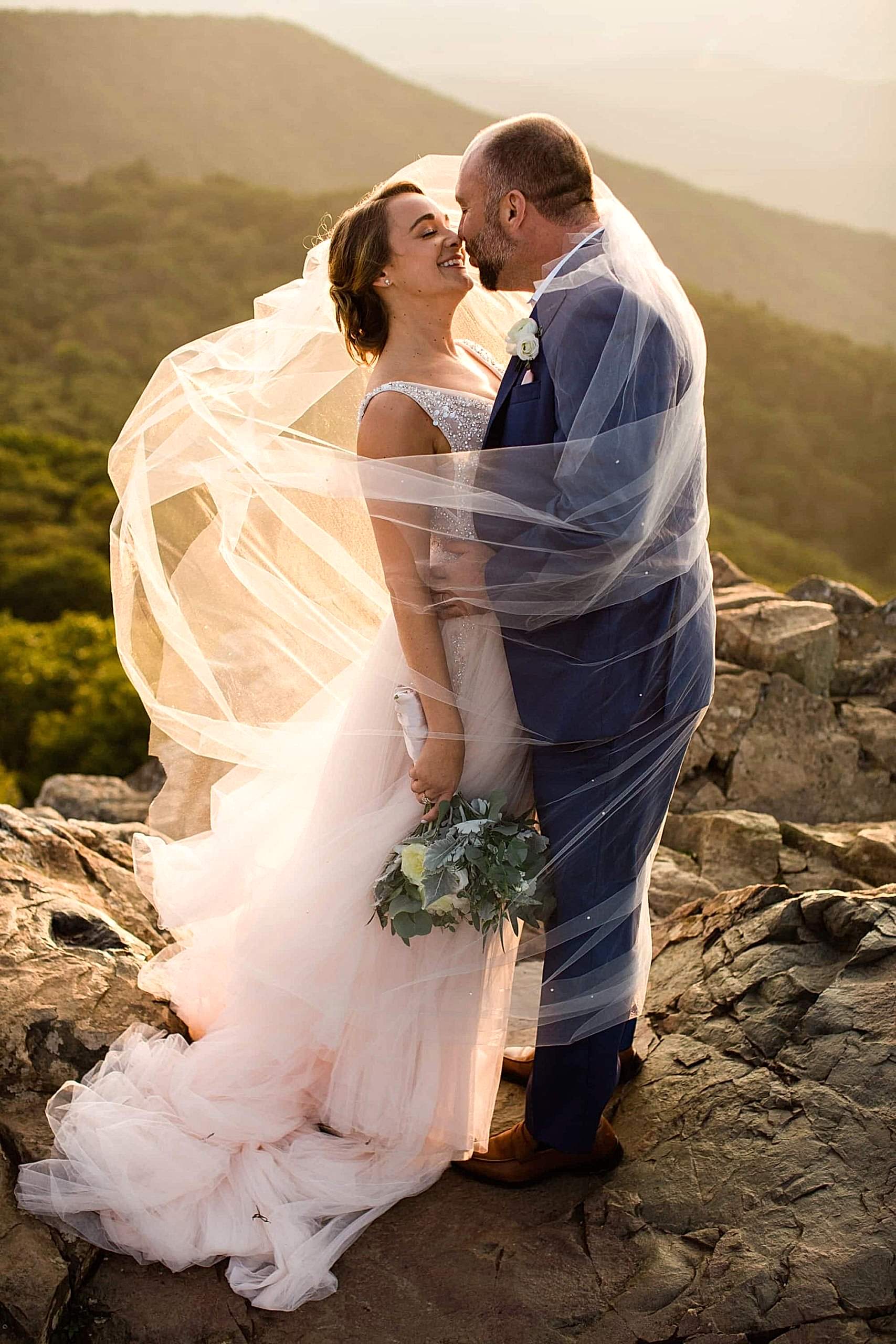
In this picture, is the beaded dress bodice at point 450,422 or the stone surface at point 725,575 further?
the stone surface at point 725,575

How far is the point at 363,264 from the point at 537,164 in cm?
48

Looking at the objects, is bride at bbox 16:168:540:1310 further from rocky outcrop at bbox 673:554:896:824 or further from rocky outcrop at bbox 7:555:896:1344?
rocky outcrop at bbox 673:554:896:824

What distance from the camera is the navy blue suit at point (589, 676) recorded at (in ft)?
7.55

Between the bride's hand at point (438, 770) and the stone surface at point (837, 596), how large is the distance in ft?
12.6

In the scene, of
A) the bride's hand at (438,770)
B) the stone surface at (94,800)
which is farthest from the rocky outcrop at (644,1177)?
the stone surface at (94,800)

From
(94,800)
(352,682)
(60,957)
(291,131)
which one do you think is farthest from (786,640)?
(291,131)

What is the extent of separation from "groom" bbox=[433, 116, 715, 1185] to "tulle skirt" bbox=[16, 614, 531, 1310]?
Answer: 13 cm

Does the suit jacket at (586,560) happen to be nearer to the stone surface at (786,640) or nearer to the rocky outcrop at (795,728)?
the rocky outcrop at (795,728)

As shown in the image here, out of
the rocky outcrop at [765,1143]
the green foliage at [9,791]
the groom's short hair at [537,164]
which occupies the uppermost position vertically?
the groom's short hair at [537,164]

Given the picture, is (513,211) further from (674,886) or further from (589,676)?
(674,886)

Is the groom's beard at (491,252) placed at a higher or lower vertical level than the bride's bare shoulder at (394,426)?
higher

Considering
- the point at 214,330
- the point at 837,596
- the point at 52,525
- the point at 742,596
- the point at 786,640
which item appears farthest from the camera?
the point at 214,330

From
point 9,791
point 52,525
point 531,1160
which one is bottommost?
point 52,525

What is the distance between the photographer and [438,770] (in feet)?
8.54
